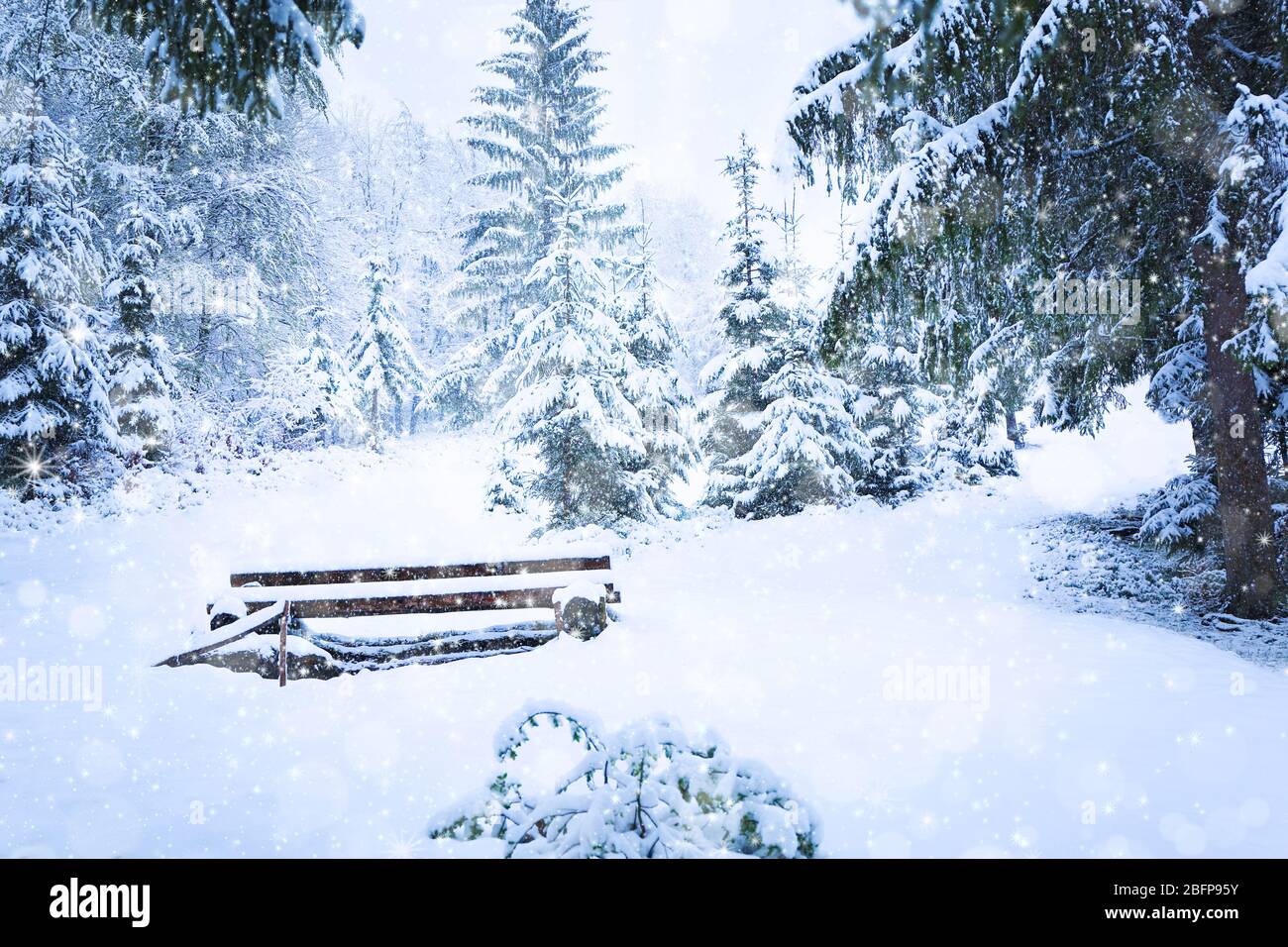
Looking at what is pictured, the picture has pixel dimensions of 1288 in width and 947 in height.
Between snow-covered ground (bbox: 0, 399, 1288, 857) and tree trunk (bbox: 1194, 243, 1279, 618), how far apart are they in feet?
Result: 5.23

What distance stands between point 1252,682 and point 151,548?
16835 mm

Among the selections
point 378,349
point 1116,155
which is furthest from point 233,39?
point 378,349

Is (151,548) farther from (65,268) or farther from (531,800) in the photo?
(531,800)

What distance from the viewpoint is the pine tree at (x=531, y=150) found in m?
15.2

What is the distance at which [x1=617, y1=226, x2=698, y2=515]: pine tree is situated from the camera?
52.3 ft

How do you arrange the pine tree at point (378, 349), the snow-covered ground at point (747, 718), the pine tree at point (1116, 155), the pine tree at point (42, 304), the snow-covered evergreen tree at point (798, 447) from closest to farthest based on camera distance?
the snow-covered ground at point (747, 718) → the pine tree at point (1116, 155) → the pine tree at point (42, 304) → the snow-covered evergreen tree at point (798, 447) → the pine tree at point (378, 349)

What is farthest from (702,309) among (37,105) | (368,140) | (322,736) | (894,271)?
(322,736)

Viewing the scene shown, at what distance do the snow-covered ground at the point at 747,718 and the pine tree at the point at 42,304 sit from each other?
352 centimetres

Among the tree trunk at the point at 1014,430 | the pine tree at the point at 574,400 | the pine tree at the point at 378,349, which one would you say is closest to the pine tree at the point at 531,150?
the pine tree at the point at 574,400

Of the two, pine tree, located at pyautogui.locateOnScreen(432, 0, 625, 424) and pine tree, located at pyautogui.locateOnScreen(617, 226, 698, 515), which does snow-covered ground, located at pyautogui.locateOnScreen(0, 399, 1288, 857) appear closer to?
pine tree, located at pyautogui.locateOnScreen(617, 226, 698, 515)

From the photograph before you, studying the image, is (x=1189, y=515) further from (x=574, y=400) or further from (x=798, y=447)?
(x=574, y=400)

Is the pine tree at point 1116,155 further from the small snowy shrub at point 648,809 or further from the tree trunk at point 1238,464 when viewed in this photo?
the small snowy shrub at point 648,809

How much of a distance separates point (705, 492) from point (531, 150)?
9.94 metres

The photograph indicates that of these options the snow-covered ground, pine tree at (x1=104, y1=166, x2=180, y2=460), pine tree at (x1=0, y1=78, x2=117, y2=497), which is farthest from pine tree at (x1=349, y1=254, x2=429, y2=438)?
the snow-covered ground
